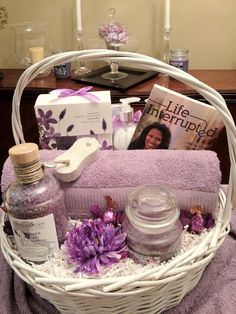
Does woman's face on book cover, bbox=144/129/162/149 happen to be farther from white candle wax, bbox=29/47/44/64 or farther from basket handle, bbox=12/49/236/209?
white candle wax, bbox=29/47/44/64

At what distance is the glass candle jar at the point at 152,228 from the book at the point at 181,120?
19 cm

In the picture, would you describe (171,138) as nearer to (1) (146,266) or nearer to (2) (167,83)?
(1) (146,266)

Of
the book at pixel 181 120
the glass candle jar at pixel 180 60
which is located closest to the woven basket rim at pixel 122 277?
the book at pixel 181 120

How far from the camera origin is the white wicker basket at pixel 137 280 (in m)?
0.46

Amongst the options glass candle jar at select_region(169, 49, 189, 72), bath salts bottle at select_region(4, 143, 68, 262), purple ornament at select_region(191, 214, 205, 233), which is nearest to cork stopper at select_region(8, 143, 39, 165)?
bath salts bottle at select_region(4, 143, 68, 262)

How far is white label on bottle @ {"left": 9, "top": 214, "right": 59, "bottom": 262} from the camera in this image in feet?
1.69

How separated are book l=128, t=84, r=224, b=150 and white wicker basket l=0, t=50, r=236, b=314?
0.15 metres

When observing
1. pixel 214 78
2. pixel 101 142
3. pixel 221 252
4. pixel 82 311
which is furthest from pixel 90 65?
pixel 82 311

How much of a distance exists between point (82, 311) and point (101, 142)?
335 millimetres

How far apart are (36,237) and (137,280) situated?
161 mm

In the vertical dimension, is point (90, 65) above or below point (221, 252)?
above

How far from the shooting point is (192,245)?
547mm

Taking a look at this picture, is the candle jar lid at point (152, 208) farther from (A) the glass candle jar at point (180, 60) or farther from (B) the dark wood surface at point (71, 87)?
(A) the glass candle jar at point (180, 60)

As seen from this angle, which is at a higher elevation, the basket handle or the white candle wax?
the basket handle
